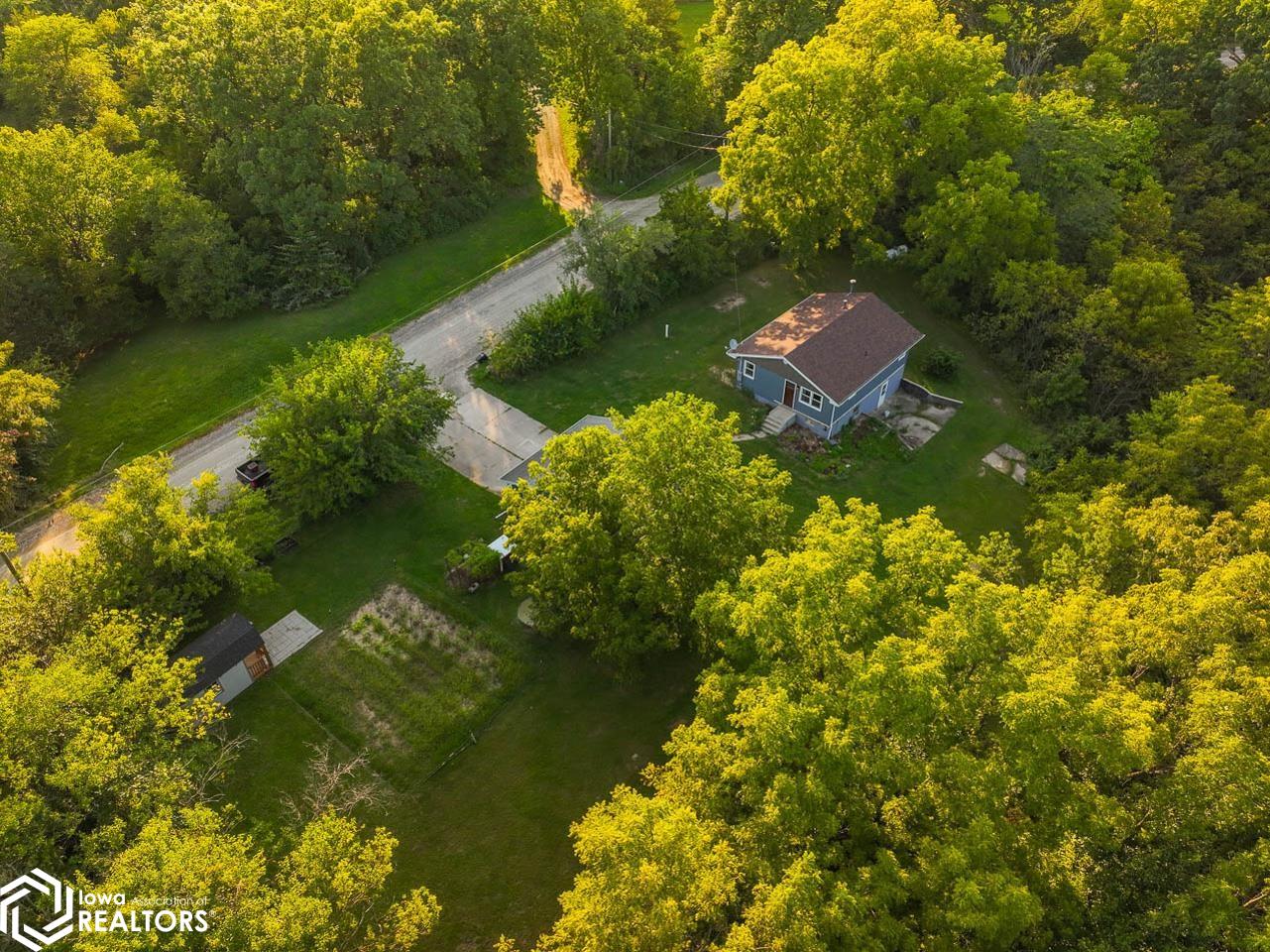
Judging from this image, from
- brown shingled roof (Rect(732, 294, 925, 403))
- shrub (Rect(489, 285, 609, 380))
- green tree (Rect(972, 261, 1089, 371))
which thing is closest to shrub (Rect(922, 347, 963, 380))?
brown shingled roof (Rect(732, 294, 925, 403))

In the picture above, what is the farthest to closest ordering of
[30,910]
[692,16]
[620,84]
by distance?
[692,16] < [620,84] < [30,910]

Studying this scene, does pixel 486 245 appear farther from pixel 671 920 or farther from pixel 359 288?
pixel 671 920

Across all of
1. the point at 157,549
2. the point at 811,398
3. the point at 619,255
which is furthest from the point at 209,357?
the point at 811,398

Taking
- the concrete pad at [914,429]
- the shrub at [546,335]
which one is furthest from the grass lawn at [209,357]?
the concrete pad at [914,429]

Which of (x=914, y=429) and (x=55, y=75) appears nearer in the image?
(x=914, y=429)

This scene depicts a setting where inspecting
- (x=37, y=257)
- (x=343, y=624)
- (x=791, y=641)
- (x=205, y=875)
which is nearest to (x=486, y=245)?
(x=37, y=257)

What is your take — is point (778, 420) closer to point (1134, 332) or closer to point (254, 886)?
point (1134, 332)

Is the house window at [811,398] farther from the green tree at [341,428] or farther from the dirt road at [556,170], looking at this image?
the dirt road at [556,170]
